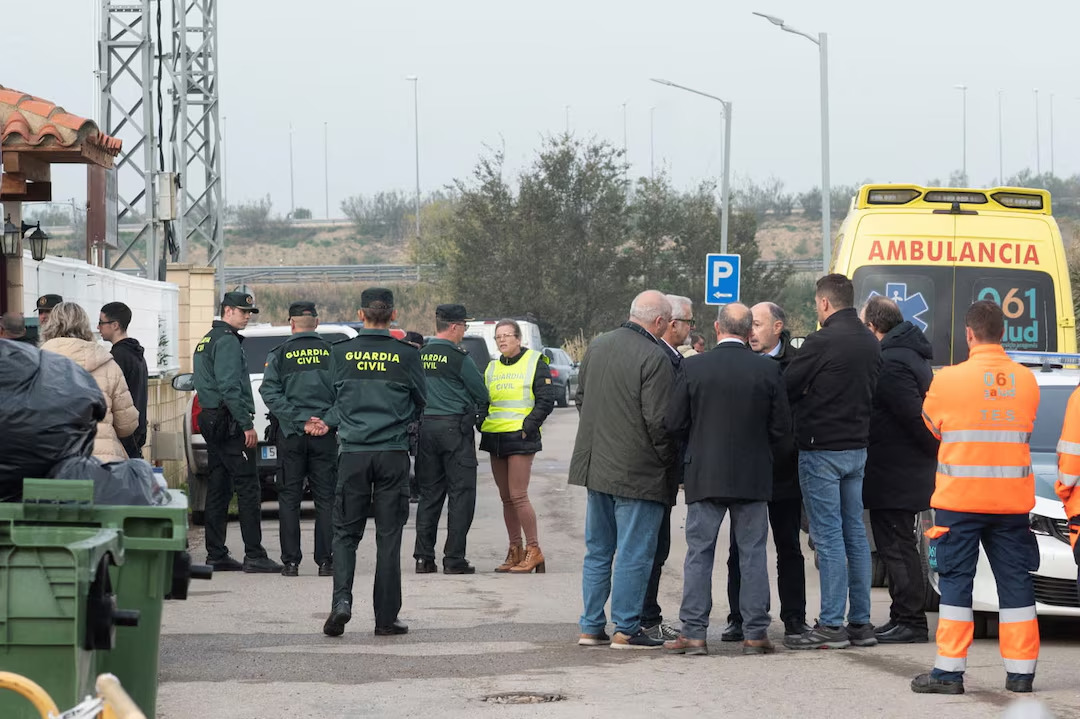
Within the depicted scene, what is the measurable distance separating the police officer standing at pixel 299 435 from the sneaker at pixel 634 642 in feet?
11.6

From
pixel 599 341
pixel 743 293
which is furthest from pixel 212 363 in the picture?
pixel 743 293

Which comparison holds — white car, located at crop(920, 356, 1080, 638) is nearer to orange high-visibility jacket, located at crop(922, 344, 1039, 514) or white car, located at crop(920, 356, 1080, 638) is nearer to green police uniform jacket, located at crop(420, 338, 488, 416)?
orange high-visibility jacket, located at crop(922, 344, 1039, 514)

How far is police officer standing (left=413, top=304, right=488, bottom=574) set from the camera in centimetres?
1237

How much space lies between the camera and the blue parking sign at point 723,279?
2773 cm

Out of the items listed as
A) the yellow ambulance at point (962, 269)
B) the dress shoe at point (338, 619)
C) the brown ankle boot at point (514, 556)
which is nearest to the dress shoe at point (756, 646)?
the dress shoe at point (338, 619)

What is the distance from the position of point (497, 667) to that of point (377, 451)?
1675 millimetres

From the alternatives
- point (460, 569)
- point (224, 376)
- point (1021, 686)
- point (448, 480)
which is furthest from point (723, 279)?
point (1021, 686)

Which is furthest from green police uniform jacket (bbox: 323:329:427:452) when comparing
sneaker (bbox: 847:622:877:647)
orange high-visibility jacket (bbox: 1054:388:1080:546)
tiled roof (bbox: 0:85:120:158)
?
tiled roof (bbox: 0:85:120:158)

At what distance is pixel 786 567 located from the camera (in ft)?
30.8

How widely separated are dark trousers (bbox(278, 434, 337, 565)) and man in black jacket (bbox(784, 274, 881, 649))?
413cm

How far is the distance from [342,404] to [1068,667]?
13.9 feet

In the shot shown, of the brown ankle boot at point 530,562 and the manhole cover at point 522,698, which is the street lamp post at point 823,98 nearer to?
the brown ankle boot at point 530,562

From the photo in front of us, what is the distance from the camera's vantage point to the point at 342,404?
9.55 m

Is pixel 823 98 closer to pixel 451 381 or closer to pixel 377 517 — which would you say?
pixel 451 381
